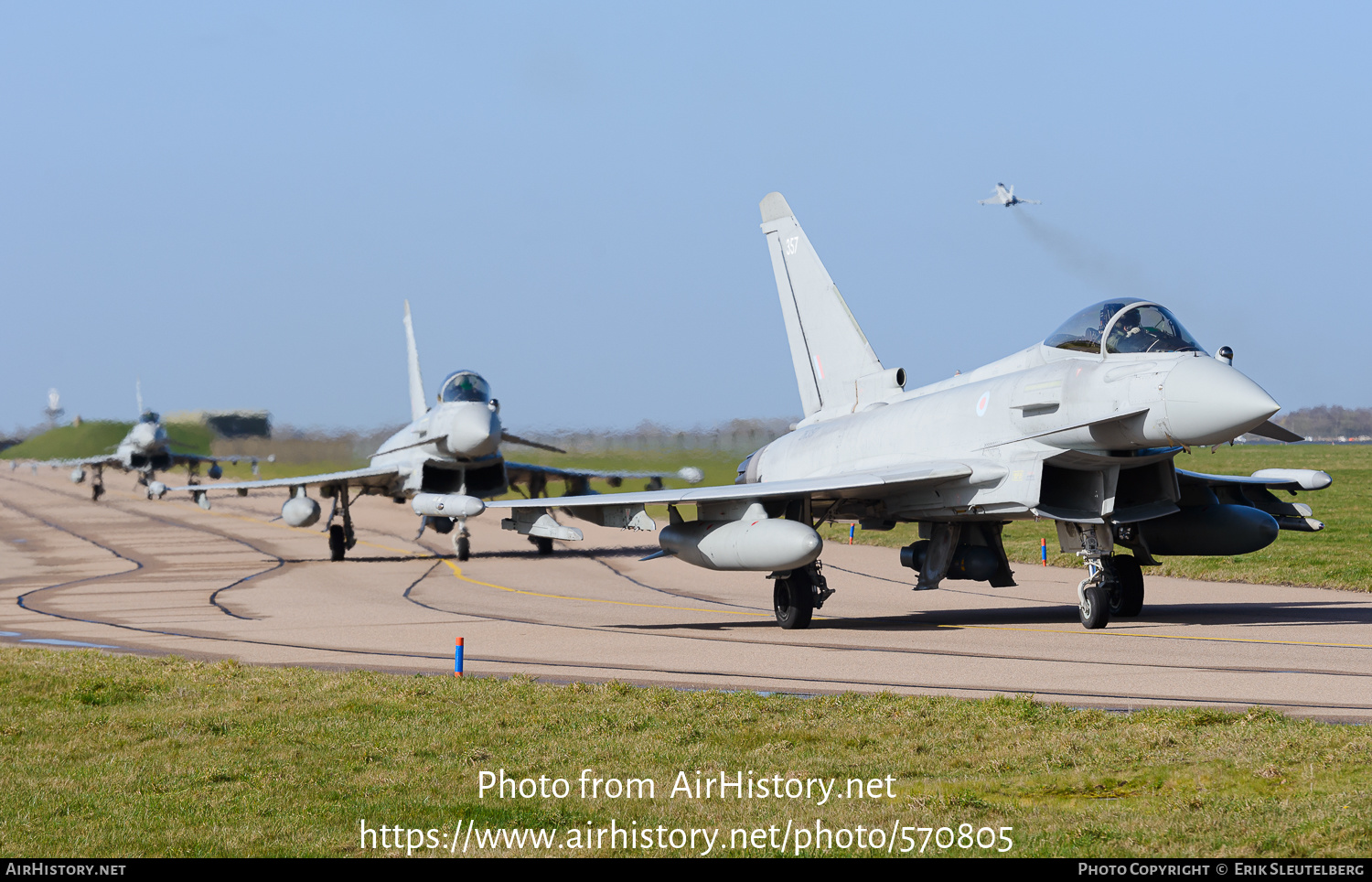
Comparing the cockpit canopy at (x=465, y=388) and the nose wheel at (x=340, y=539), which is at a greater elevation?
the cockpit canopy at (x=465, y=388)

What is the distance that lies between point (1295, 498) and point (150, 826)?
44202 mm

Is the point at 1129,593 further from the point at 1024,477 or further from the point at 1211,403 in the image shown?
the point at 1211,403

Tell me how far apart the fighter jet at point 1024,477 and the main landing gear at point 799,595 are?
2cm

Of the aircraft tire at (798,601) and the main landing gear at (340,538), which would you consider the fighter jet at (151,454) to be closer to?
the main landing gear at (340,538)

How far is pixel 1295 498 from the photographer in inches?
1730

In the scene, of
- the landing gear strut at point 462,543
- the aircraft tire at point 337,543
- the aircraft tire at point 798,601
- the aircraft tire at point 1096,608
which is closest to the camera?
the aircraft tire at point 1096,608

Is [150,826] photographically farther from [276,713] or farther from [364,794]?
[276,713]

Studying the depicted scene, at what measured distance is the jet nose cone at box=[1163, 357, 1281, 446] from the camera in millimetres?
12711

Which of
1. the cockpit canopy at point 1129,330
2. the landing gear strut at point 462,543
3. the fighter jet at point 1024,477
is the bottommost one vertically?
the landing gear strut at point 462,543

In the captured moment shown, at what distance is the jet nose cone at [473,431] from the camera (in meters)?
28.1

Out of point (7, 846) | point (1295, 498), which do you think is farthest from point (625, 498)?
point (1295, 498)

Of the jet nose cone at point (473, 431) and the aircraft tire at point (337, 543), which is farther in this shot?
the aircraft tire at point (337, 543)

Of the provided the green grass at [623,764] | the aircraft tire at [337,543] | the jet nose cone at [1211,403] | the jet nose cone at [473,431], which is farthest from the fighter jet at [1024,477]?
the aircraft tire at [337,543]
